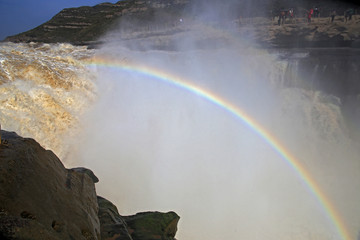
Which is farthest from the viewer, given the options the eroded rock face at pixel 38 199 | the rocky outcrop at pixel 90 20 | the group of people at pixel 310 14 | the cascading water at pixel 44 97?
the rocky outcrop at pixel 90 20

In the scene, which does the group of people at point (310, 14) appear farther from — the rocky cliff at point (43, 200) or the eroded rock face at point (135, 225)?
the rocky cliff at point (43, 200)

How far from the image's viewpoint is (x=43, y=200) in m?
3.10

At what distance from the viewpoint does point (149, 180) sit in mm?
9164

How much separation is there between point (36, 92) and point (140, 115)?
3.75m

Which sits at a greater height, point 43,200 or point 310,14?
point 310,14

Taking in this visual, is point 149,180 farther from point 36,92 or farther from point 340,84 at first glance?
point 340,84

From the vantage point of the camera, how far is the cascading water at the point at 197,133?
838 cm

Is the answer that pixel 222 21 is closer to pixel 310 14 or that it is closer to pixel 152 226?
pixel 310 14

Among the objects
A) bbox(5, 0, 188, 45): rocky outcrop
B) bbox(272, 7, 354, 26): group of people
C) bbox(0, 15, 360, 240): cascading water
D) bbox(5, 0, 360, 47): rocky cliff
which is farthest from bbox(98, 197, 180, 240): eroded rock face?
bbox(5, 0, 188, 45): rocky outcrop

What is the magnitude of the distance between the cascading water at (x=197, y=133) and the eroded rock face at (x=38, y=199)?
170 inches

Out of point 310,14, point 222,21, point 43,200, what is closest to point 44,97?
point 43,200

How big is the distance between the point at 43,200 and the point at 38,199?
0.07 metres

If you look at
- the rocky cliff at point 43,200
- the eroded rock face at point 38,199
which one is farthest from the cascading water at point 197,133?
the eroded rock face at point 38,199

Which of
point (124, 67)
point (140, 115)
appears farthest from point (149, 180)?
point (124, 67)
